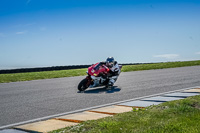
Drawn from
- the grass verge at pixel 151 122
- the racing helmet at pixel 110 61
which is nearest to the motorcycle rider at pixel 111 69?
the racing helmet at pixel 110 61

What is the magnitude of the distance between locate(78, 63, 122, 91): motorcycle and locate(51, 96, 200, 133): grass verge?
4782 millimetres

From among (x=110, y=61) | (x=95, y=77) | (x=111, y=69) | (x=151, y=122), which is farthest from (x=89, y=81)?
(x=151, y=122)

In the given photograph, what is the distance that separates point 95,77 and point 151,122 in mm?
5976

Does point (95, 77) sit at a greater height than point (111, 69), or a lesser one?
lesser

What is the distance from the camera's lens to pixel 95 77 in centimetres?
1168

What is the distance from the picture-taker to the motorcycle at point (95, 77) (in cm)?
1168

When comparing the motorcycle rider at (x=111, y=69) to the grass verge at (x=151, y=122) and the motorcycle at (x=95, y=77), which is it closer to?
the motorcycle at (x=95, y=77)

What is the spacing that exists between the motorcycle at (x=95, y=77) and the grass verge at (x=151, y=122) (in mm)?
4782

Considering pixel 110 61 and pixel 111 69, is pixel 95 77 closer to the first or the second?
pixel 111 69

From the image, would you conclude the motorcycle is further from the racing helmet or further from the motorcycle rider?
the racing helmet

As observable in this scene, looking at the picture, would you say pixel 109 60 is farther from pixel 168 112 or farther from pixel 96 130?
pixel 96 130

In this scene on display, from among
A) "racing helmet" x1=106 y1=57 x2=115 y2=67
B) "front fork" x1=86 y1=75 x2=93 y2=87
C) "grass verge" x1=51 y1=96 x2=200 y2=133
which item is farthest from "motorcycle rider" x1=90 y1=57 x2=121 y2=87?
"grass verge" x1=51 y1=96 x2=200 y2=133

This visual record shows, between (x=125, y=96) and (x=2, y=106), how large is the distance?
4.03m

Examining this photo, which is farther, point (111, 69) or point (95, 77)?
point (111, 69)
